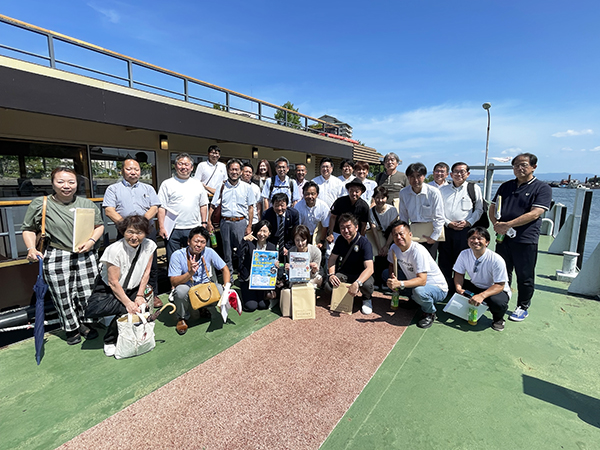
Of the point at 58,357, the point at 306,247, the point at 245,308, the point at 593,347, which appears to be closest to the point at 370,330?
the point at 306,247

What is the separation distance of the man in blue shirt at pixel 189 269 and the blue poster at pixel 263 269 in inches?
16.2

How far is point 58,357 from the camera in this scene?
2.74m

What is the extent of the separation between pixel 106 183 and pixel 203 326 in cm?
452

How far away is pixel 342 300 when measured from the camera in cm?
359

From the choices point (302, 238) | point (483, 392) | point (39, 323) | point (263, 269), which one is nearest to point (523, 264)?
point (483, 392)

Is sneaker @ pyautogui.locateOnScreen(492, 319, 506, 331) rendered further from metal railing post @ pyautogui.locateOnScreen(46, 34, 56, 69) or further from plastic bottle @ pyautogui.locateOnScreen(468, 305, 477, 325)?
metal railing post @ pyautogui.locateOnScreen(46, 34, 56, 69)

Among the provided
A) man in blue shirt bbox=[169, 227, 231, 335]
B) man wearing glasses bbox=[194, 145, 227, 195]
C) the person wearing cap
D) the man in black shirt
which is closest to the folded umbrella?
man in blue shirt bbox=[169, 227, 231, 335]

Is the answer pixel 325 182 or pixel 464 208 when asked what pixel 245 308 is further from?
pixel 464 208

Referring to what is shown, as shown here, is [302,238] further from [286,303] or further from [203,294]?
[203,294]

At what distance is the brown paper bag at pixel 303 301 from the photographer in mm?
3428

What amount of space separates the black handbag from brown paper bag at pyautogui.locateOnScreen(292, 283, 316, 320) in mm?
1652

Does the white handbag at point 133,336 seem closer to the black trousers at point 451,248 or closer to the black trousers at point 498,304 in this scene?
the black trousers at point 498,304

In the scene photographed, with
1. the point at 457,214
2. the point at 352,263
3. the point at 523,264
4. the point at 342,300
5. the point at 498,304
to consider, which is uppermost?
the point at 457,214

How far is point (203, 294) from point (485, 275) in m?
3.03
